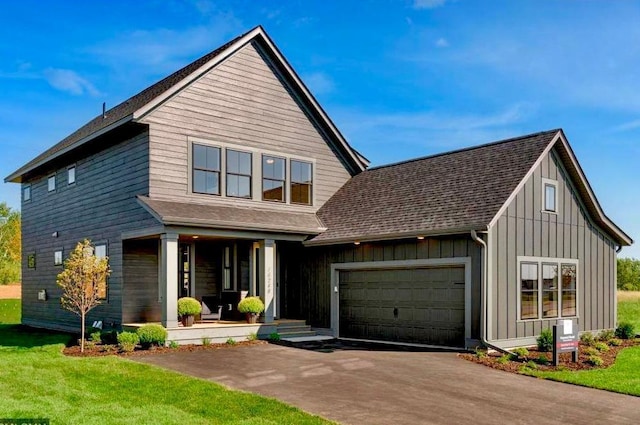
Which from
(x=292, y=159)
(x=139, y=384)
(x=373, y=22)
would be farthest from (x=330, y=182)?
(x=139, y=384)

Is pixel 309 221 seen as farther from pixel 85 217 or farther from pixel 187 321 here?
pixel 85 217

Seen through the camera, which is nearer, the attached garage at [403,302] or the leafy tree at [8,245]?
the attached garage at [403,302]

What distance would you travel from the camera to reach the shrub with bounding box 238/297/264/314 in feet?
55.6

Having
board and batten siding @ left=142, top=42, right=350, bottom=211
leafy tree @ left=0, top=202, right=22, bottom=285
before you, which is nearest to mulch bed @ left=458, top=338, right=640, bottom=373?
board and batten siding @ left=142, top=42, right=350, bottom=211

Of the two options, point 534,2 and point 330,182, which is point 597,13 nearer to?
point 534,2

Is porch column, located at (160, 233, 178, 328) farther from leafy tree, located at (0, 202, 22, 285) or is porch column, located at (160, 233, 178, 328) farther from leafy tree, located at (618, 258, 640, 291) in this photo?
leafy tree, located at (618, 258, 640, 291)

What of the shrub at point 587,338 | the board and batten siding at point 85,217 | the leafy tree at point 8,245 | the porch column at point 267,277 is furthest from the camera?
the leafy tree at point 8,245

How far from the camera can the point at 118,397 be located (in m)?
9.34

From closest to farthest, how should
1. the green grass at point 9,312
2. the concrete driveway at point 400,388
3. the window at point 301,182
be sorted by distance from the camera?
the concrete driveway at point 400,388 < the window at point 301,182 < the green grass at point 9,312

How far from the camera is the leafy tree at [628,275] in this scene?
212ft

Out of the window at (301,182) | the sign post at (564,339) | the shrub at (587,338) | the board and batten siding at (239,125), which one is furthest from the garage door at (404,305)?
the shrub at (587,338)

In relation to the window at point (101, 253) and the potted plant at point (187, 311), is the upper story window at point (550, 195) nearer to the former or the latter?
the potted plant at point (187, 311)

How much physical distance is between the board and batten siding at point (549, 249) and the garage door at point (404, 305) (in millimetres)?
1029

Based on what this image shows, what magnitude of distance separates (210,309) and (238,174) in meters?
4.15
